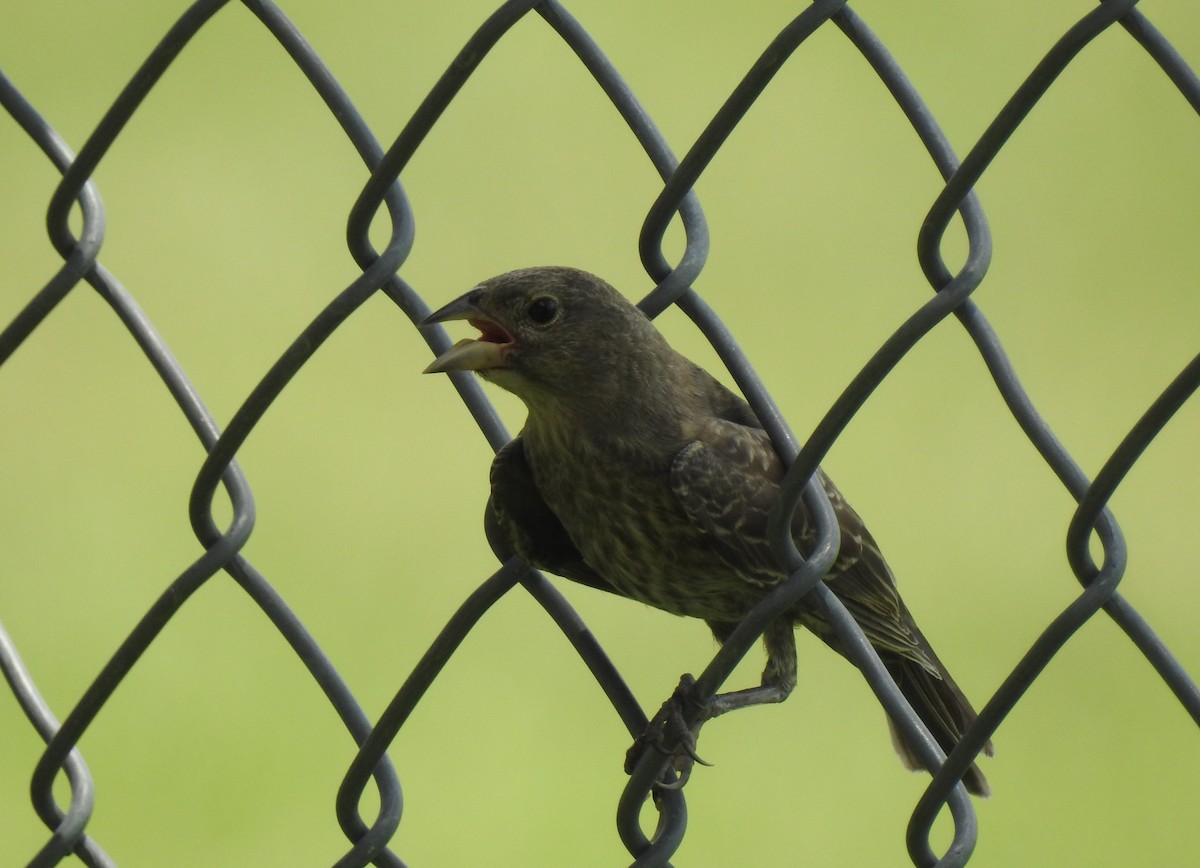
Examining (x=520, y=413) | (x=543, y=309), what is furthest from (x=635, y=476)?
(x=520, y=413)

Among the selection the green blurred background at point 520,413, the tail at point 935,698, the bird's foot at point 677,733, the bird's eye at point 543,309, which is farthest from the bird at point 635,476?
the green blurred background at point 520,413

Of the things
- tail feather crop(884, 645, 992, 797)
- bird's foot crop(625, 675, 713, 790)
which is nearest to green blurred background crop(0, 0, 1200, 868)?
tail feather crop(884, 645, 992, 797)

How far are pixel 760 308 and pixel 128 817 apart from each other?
9.84 ft

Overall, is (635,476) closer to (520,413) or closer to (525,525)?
(525,525)

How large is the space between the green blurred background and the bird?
8.63 ft

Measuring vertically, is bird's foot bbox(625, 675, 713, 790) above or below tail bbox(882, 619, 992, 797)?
above

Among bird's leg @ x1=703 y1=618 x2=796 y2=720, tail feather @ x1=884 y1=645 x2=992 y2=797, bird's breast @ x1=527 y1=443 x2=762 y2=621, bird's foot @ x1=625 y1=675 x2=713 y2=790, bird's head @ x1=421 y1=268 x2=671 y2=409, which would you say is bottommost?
tail feather @ x1=884 y1=645 x2=992 y2=797

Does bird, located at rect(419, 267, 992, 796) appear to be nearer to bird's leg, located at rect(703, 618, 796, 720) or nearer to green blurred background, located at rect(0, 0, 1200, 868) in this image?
bird's leg, located at rect(703, 618, 796, 720)

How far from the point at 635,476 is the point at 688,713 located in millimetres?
698

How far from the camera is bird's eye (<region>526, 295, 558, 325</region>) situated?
3.08 meters

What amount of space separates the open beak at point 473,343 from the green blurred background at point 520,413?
9.73 ft

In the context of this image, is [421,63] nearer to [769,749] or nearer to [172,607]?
[769,749]

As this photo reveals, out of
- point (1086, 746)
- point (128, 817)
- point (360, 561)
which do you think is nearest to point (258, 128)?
point (360, 561)

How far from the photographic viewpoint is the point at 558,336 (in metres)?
3.14
